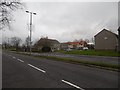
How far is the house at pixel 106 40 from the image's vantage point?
6419cm

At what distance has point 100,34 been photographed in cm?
6662

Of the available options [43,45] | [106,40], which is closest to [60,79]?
[106,40]

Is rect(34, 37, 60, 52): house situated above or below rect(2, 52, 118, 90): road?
above

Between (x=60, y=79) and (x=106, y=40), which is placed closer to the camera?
(x=60, y=79)

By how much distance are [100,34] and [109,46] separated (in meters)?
5.60

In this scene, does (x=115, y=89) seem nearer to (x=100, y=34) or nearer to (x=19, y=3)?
(x=19, y=3)

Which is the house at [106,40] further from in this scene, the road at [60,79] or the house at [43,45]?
the road at [60,79]

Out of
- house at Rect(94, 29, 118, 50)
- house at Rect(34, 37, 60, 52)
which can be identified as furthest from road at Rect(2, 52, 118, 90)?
house at Rect(34, 37, 60, 52)

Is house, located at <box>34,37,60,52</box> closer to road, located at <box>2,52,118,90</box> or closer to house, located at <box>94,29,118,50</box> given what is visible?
house, located at <box>94,29,118,50</box>

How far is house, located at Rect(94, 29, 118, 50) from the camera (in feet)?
211

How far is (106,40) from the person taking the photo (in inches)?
2564

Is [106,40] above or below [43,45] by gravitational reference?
above

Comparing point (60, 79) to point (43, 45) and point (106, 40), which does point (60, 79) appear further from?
point (43, 45)

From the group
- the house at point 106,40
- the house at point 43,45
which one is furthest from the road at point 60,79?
the house at point 43,45
